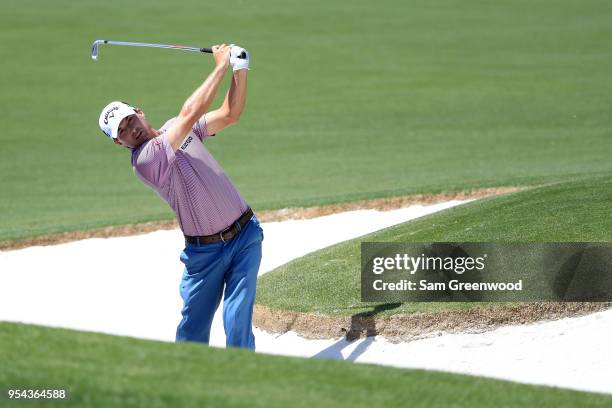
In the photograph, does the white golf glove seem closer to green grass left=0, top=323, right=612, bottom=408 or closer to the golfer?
the golfer

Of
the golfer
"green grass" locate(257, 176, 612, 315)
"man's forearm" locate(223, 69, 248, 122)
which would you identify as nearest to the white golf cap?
the golfer

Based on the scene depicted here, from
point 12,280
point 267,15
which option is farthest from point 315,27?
point 12,280

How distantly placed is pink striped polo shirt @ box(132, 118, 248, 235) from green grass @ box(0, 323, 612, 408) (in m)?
1.61

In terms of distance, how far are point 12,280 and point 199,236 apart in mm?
5657

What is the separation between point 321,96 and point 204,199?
1994cm

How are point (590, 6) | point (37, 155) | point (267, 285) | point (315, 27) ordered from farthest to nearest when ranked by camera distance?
1. point (590, 6)
2. point (315, 27)
3. point (37, 155)
4. point (267, 285)

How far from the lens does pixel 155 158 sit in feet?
23.5

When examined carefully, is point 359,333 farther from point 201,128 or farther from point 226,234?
point 201,128

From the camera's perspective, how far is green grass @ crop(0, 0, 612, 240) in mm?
19078

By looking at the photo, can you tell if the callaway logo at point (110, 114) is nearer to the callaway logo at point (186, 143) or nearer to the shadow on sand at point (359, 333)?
the callaway logo at point (186, 143)

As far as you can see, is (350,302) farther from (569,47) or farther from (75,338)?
(569,47)

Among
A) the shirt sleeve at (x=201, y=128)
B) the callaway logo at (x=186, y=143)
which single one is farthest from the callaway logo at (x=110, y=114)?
the shirt sleeve at (x=201, y=128)

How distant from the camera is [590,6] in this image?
37969 mm

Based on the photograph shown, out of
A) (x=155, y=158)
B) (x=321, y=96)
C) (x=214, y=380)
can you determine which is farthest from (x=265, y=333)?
(x=321, y=96)
